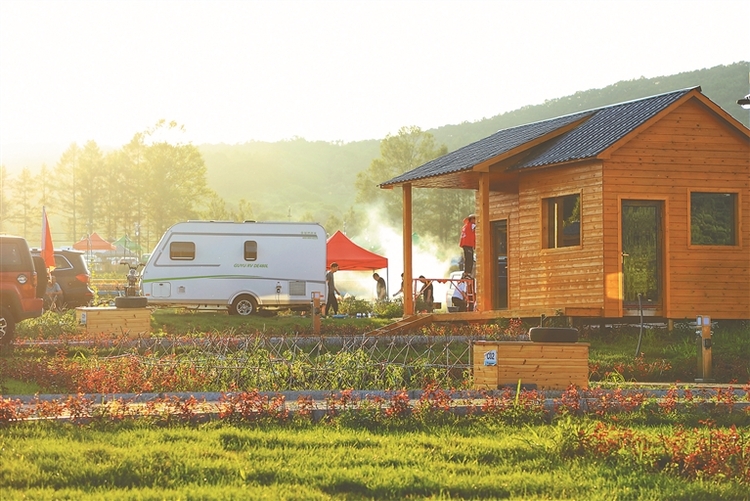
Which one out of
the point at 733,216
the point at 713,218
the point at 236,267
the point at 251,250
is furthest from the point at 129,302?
the point at 733,216

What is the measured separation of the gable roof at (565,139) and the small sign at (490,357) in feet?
26.9

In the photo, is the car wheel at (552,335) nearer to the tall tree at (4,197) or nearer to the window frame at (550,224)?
the window frame at (550,224)

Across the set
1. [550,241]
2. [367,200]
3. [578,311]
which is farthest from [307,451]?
[367,200]

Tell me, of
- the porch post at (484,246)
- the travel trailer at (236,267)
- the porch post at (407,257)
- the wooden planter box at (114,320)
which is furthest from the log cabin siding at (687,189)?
the travel trailer at (236,267)

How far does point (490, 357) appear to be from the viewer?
45.8 feet

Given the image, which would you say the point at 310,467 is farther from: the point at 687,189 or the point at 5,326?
the point at 687,189

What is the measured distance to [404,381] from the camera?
→ 14.8m

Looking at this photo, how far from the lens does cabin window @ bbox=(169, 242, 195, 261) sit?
3116cm

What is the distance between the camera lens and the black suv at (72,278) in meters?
29.8

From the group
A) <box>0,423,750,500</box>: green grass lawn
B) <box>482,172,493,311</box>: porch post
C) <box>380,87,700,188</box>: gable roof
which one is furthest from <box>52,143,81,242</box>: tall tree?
<box>0,423,750,500</box>: green grass lawn

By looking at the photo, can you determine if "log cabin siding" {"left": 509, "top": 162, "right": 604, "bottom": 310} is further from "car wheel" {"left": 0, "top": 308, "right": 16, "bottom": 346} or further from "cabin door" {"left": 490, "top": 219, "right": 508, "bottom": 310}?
"car wheel" {"left": 0, "top": 308, "right": 16, "bottom": 346}

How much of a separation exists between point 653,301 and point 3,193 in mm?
87454

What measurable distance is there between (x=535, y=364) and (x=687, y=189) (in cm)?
940

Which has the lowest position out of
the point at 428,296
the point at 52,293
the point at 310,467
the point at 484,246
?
the point at 310,467
